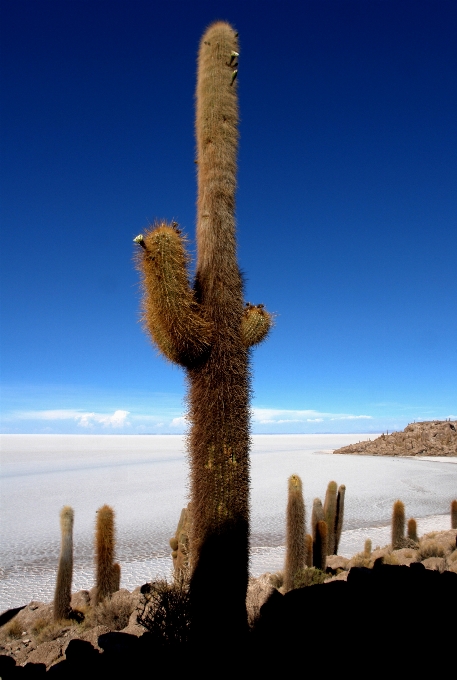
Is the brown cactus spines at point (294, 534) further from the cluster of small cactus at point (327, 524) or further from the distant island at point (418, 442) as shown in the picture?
the distant island at point (418, 442)

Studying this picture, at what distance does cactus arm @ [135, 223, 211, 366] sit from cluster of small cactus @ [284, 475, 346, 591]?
4.61 meters

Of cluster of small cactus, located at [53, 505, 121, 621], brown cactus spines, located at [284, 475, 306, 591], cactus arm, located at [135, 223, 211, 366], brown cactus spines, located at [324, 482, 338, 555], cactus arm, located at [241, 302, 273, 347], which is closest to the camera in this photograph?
cactus arm, located at [135, 223, 211, 366]

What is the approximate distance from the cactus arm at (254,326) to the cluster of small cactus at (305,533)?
13.7 feet

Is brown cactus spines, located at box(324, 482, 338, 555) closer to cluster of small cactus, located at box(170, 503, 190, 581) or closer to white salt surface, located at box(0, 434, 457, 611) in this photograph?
white salt surface, located at box(0, 434, 457, 611)

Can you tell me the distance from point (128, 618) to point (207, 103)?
6.92 metres

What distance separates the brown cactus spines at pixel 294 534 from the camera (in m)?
8.27

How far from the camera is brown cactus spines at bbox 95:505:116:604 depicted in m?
7.96

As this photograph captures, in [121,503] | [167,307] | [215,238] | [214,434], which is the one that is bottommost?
[121,503]

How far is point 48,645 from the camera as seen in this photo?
6.44m

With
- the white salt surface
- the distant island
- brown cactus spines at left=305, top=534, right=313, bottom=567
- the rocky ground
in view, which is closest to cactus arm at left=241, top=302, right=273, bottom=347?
the rocky ground

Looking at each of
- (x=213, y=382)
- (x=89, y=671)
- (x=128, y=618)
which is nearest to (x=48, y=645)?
(x=128, y=618)

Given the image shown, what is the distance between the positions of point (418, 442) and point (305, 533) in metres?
42.9

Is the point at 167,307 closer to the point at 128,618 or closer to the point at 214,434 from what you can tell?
the point at 214,434

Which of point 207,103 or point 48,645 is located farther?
point 48,645
